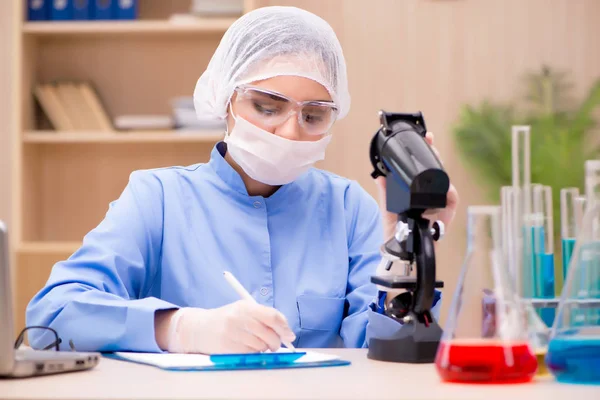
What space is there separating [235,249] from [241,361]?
1.97 ft

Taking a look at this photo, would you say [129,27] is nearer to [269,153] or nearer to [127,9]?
[127,9]

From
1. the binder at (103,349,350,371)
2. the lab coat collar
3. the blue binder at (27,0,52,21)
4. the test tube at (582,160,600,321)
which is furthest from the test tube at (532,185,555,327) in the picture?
the blue binder at (27,0,52,21)

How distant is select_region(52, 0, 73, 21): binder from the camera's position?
3.43m

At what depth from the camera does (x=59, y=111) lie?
3432 mm

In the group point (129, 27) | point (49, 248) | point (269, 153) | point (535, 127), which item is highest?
point (129, 27)

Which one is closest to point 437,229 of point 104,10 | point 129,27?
point 129,27

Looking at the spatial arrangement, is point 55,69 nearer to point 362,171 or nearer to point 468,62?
point 362,171

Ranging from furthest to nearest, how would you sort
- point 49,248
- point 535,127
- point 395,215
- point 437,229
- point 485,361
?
point 535,127, point 49,248, point 395,215, point 437,229, point 485,361

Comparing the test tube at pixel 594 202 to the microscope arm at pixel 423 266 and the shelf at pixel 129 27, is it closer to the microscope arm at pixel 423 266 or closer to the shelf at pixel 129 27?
the microscope arm at pixel 423 266

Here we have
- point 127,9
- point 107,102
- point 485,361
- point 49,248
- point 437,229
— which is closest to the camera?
point 485,361

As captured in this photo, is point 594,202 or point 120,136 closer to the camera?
point 594,202

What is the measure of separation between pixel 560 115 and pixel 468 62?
1.68 ft

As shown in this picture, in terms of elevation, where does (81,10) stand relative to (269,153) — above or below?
above

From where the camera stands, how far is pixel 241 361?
108 centimetres
